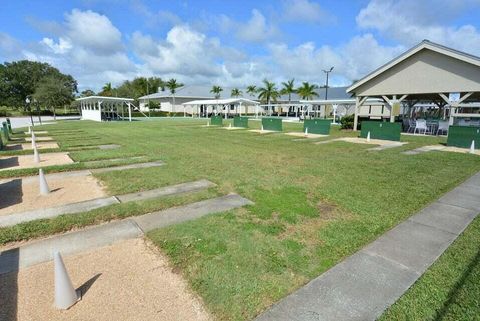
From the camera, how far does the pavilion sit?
54.3ft

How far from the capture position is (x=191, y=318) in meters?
2.70

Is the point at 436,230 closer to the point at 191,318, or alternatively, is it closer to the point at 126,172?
the point at 191,318

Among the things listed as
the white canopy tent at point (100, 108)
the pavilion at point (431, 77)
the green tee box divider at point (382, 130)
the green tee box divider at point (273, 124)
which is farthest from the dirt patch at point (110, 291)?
the white canopy tent at point (100, 108)

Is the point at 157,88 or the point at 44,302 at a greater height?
the point at 157,88

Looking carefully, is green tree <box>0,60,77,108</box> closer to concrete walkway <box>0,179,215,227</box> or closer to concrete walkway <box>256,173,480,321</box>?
concrete walkway <box>0,179,215,227</box>

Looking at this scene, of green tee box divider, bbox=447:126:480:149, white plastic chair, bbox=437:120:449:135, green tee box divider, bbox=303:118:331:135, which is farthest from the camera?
green tee box divider, bbox=303:118:331:135

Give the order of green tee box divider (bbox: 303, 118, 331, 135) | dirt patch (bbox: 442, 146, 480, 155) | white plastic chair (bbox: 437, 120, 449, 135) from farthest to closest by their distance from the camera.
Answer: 1. green tee box divider (bbox: 303, 118, 331, 135)
2. white plastic chair (bbox: 437, 120, 449, 135)
3. dirt patch (bbox: 442, 146, 480, 155)

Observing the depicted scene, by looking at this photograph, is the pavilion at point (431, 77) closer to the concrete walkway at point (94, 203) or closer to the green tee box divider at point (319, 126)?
the green tee box divider at point (319, 126)

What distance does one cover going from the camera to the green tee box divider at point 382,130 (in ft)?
52.3

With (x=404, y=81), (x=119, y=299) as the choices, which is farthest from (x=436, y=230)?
(x=404, y=81)

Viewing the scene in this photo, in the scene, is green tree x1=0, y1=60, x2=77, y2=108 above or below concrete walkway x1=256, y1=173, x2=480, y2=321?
above

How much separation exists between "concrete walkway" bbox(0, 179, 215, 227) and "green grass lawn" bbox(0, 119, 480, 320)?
0.33m

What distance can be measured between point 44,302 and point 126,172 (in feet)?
18.8

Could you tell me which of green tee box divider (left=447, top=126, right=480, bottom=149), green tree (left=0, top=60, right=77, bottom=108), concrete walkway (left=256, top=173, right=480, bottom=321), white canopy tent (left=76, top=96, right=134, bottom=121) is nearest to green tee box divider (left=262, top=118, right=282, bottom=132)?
green tee box divider (left=447, top=126, right=480, bottom=149)
